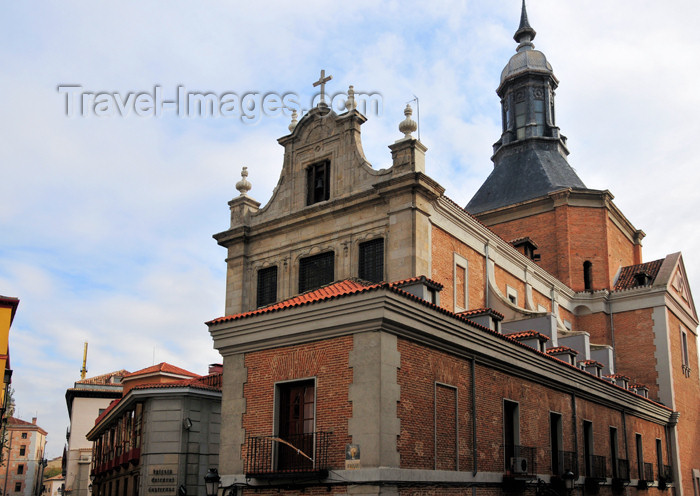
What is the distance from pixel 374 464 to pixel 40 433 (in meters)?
114

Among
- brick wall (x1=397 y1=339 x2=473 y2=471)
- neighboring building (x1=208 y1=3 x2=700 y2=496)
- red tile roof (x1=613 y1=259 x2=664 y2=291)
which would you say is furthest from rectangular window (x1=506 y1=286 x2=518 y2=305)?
brick wall (x1=397 y1=339 x2=473 y2=471)

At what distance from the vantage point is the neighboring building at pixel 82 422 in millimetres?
47406

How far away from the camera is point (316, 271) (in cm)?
2609

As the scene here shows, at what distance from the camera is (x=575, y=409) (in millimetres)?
20406

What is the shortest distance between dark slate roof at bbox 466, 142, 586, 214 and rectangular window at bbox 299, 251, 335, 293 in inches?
697

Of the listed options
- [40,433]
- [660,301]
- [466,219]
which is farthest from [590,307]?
[40,433]

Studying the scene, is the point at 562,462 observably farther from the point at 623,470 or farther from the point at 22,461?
the point at 22,461

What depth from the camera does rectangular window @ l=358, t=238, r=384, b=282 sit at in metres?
24.2

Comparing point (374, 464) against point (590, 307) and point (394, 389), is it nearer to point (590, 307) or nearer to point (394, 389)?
point (394, 389)

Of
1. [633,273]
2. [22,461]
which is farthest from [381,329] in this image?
[22,461]

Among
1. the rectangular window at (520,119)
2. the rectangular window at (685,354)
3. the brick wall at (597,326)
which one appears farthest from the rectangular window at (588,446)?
the rectangular window at (520,119)

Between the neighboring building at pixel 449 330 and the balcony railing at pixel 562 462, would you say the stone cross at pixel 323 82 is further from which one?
the balcony railing at pixel 562 462

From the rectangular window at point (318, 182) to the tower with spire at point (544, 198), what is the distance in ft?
44.5

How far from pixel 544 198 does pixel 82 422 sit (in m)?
36.0
